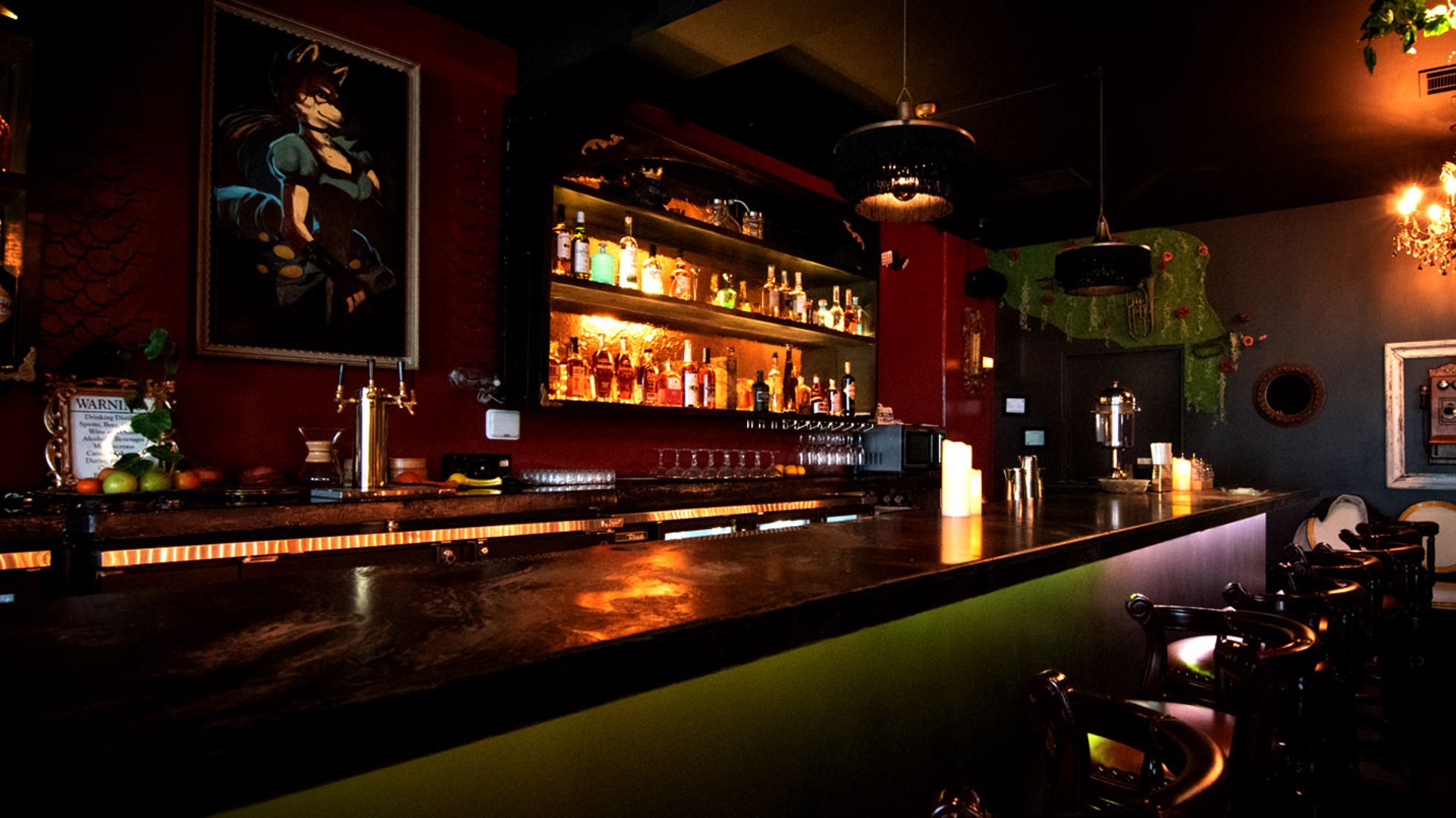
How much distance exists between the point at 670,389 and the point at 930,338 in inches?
117

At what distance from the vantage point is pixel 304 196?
10.5 ft

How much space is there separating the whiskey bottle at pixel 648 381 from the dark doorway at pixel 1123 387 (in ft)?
14.2

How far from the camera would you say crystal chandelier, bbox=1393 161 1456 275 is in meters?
4.34

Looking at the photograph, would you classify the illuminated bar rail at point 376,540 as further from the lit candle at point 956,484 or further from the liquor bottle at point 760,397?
the lit candle at point 956,484

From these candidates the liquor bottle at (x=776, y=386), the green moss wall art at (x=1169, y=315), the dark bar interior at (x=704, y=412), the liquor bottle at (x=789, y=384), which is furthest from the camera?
the green moss wall art at (x=1169, y=315)

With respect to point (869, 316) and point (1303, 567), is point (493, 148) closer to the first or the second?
point (869, 316)

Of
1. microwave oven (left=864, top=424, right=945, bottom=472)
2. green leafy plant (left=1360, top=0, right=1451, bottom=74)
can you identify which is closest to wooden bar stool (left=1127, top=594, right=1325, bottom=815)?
green leafy plant (left=1360, top=0, right=1451, bottom=74)

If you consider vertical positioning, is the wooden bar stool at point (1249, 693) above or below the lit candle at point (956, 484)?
below

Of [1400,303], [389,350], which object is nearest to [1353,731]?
[389,350]

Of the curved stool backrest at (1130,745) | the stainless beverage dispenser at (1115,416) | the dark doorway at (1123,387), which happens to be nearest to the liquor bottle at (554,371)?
the curved stool backrest at (1130,745)

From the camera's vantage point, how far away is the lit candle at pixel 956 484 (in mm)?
2303

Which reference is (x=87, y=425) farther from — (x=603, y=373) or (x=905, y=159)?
(x=905, y=159)

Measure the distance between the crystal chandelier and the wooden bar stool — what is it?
372 centimetres

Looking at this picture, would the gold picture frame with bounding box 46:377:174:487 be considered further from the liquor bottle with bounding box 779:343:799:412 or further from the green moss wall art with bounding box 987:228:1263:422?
the green moss wall art with bounding box 987:228:1263:422
